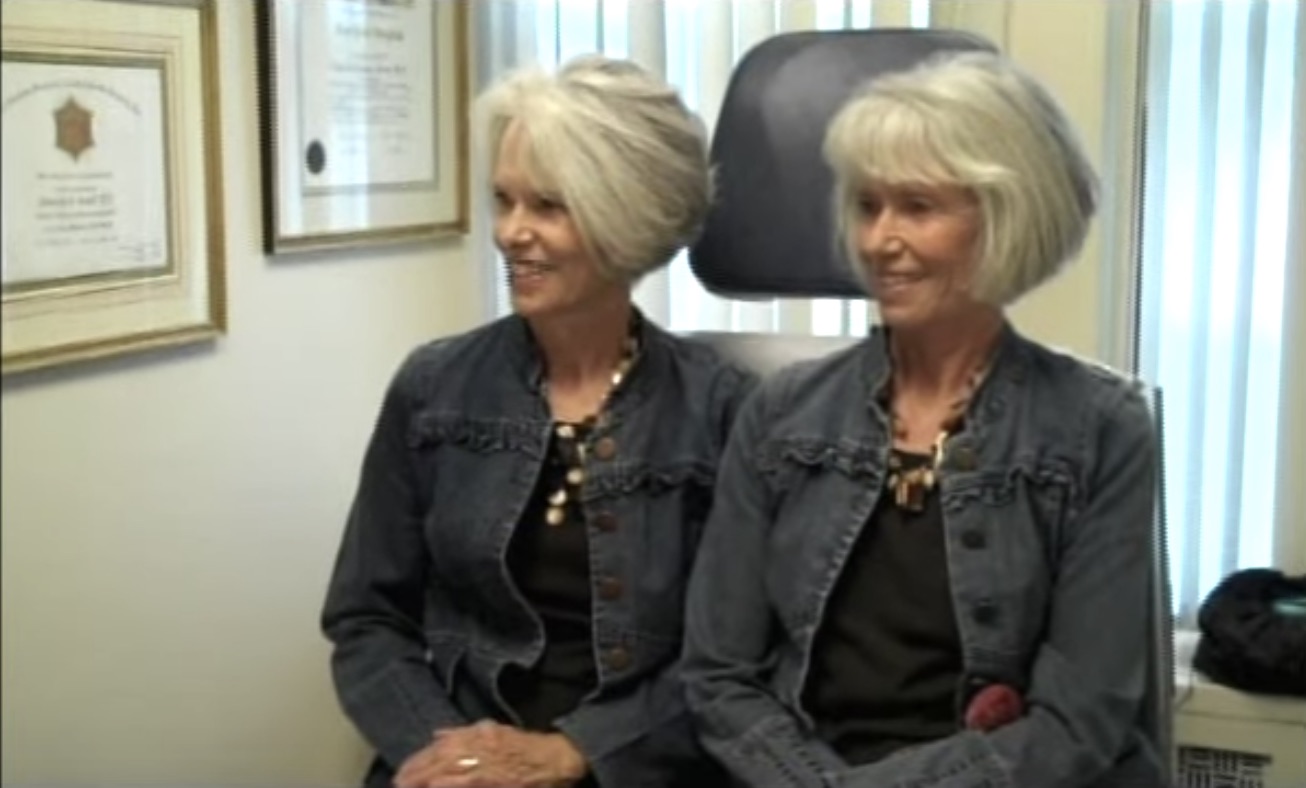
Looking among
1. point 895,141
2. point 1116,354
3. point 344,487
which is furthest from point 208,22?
point 1116,354

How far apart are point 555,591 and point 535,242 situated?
1.12ft

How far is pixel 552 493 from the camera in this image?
5.63 feet

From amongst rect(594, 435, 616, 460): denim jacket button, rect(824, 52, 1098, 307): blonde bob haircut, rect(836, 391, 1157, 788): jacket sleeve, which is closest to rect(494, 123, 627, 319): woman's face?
rect(594, 435, 616, 460): denim jacket button

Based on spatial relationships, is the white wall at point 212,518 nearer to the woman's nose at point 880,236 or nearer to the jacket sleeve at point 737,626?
the jacket sleeve at point 737,626

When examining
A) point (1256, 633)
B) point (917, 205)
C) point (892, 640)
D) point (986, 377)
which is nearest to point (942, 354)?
point (986, 377)

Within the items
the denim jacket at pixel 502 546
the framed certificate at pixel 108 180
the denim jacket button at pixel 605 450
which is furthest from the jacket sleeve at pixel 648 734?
the framed certificate at pixel 108 180

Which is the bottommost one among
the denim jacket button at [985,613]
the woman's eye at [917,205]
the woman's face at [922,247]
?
the denim jacket button at [985,613]

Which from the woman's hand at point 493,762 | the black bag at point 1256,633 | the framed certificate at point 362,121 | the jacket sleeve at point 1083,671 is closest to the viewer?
the jacket sleeve at point 1083,671

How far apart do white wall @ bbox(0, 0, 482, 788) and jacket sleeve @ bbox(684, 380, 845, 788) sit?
19.0 inches

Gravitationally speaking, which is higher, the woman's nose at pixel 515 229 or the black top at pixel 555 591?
the woman's nose at pixel 515 229

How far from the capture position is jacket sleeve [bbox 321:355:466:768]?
68.2 inches

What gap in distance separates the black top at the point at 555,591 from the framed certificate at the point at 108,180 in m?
0.39

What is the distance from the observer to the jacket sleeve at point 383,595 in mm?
1733

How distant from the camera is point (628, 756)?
1680mm
